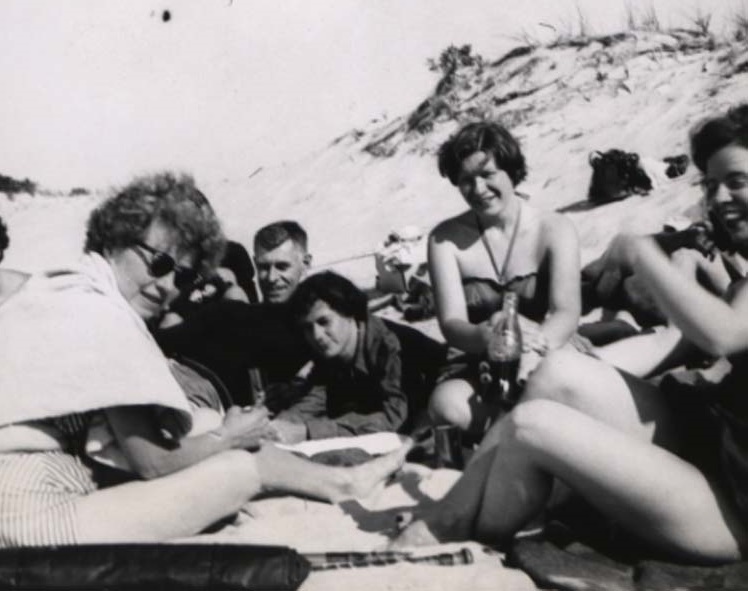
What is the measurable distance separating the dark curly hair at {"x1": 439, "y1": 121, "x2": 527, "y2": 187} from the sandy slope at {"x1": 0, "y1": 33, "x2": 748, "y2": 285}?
7.85 feet

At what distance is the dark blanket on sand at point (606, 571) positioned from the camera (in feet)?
7.22

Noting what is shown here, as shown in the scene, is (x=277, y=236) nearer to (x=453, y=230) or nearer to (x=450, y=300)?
(x=453, y=230)

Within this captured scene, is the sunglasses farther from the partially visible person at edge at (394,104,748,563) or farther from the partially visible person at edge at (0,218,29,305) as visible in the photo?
the partially visible person at edge at (394,104,748,563)

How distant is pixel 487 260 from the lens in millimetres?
3996

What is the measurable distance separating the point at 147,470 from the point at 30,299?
57 cm

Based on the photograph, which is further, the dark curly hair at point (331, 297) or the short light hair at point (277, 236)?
the short light hair at point (277, 236)

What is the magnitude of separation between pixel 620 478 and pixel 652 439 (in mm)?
319

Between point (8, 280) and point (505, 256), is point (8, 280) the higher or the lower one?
the higher one

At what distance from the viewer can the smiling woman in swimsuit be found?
372 cm

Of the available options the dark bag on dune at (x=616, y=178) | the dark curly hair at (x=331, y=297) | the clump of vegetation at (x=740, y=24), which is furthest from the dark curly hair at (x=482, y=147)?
the clump of vegetation at (x=740, y=24)

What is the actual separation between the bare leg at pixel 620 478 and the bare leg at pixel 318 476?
82 centimetres

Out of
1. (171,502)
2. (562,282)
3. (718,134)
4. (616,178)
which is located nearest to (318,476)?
(171,502)

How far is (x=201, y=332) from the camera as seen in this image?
15.0ft

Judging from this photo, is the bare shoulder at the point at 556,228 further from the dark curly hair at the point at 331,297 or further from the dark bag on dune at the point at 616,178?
the dark bag on dune at the point at 616,178
